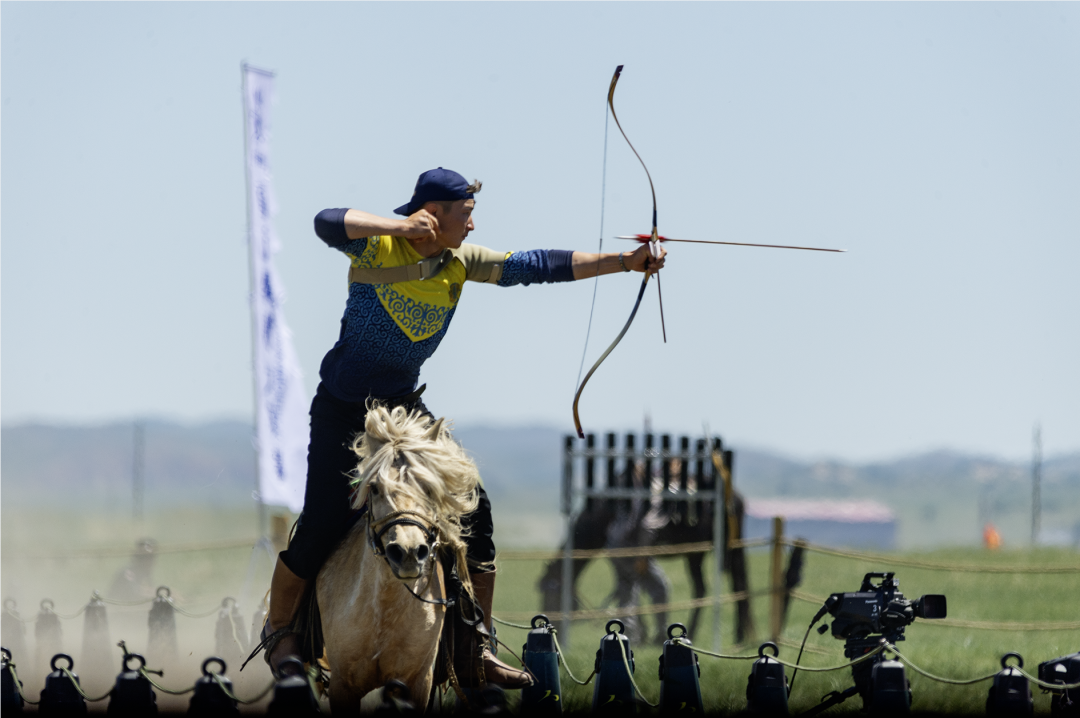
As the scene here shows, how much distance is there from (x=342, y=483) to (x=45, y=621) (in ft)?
14.3

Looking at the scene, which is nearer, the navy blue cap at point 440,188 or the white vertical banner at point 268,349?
the navy blue cap at point 440,188

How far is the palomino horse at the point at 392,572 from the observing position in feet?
14.3

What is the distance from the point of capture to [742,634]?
12602mm

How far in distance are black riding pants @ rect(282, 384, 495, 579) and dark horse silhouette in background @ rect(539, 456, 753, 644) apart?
292 inches

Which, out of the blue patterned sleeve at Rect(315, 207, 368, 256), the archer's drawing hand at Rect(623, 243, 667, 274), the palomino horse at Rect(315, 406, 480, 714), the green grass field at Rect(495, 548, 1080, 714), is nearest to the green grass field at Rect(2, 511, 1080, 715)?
the green grass field at Rect(495, 548, 1080, 714)

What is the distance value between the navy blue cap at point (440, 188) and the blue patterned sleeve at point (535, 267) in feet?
1.22

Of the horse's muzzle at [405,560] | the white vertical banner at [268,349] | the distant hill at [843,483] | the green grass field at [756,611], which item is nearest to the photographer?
the horse's muzzle at [405,560]

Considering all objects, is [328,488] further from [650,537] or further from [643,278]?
[650,537]

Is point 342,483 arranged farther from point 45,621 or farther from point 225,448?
point 225,448

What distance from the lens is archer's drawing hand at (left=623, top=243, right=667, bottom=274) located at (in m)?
4.98

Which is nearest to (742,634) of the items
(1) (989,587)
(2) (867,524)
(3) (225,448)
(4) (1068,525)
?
(1) (989,587)

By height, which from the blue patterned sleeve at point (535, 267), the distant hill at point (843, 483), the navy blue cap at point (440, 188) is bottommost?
the distant hill at point (843, 483)

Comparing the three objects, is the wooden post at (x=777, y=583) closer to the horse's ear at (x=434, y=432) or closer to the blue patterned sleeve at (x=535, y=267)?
the blue patterned sleeve at (x=535, y=267)

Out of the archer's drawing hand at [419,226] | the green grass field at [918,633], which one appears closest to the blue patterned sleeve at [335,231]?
the archer's drawing hand at [419,226]
